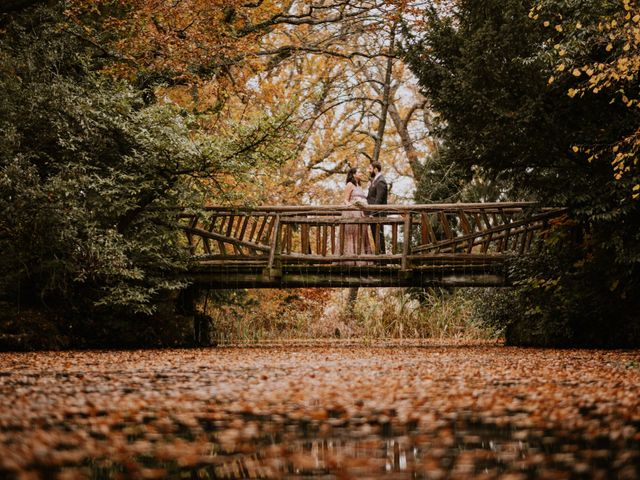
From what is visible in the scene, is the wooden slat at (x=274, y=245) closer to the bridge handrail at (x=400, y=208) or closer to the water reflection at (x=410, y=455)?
the bridge handrail at (x=400, y=208)

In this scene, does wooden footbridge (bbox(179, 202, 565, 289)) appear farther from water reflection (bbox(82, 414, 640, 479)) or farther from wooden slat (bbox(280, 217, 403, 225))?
water reflection (bbox(82, 414, 640, 479))

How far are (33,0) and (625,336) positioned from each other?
894 centimetres

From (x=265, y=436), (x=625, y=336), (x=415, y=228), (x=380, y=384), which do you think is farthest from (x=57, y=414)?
(x=415, y=228)

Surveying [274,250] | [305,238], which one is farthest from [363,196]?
[274,250]

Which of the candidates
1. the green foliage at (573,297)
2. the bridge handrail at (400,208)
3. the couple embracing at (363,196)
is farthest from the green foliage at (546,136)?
the couple embracing at (363,196)

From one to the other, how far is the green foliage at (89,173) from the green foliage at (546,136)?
2.70 meters

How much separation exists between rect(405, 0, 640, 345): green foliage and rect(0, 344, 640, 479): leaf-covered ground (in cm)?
398

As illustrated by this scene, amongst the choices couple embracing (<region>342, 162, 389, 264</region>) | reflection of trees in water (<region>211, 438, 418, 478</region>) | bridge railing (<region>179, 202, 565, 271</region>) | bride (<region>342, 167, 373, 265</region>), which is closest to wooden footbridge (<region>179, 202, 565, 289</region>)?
bridge railing (<region>179, 202, 565, 271</region>)

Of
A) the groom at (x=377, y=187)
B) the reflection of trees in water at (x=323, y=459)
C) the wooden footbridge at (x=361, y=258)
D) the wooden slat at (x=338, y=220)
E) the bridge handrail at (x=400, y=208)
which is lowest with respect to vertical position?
the reflection of trees in water at (x=323, y=459)

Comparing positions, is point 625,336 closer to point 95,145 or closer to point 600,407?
point 600,407

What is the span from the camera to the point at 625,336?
444 inches

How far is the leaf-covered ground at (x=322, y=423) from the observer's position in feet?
8.98

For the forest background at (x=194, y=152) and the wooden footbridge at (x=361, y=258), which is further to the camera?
the wooden footbridge at (x=361, y=258)

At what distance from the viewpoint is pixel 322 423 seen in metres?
3.83
